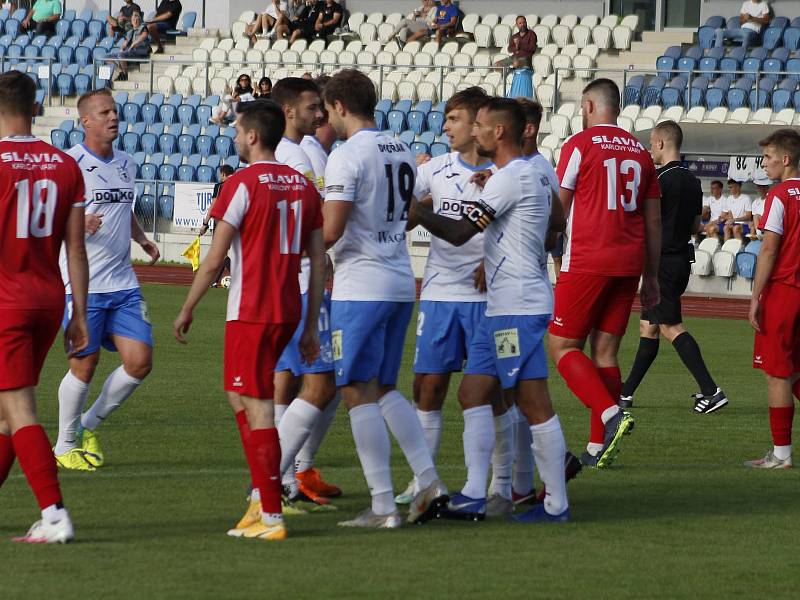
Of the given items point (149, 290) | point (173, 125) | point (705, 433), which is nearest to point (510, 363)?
point (705, 433)

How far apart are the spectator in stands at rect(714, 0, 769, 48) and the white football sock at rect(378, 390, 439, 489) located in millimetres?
22786

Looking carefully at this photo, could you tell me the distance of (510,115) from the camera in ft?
22.7

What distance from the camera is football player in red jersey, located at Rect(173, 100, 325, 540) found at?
6.38m

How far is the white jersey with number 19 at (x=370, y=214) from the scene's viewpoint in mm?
6746

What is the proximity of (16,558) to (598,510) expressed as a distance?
297 cm

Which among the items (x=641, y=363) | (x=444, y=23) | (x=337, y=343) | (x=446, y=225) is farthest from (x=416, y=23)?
(x=337, y=343)

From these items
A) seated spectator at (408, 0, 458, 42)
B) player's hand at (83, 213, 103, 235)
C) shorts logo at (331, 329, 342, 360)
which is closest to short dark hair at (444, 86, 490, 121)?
shorts logo at (331, 329, 342, 360)

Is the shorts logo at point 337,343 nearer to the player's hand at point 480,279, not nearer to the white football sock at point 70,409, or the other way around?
the player's hand at point 480,279

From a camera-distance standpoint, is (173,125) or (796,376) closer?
(796,376)

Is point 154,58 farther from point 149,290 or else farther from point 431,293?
point 431,293

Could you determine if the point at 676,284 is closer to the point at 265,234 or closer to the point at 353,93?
the point at 353,93

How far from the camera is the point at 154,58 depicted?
106 ft

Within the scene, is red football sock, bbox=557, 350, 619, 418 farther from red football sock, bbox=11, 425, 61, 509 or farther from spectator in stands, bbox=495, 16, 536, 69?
spectator in stands, bbox=495, 16, 536, 69

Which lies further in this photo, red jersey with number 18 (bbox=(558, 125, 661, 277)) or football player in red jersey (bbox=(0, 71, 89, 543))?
red jersey with number 18 (bbox=(558, 125, 661, 277))
